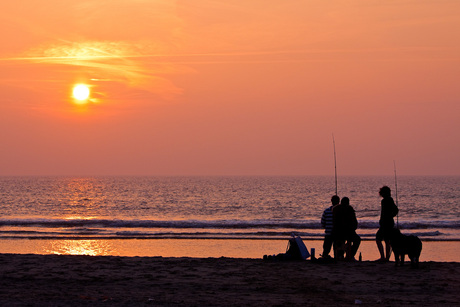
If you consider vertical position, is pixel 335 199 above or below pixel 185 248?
above

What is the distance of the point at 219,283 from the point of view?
33.6ft

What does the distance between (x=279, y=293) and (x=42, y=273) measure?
16.3 feet

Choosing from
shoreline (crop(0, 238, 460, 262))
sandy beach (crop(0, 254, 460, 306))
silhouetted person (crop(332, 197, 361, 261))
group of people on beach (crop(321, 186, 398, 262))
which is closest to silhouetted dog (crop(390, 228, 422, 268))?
sandy beach (crop(0, 254, 460, 306))

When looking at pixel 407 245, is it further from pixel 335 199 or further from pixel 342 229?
pixel 335 199

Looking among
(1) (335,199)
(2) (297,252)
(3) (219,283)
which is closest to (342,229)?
(1) (335,199)

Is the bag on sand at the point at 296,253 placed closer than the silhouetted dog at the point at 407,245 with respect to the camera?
No

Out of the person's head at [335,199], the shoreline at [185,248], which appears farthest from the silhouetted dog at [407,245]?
the shoreline at [185,248]

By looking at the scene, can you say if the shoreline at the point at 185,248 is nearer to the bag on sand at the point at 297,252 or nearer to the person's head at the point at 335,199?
the bag on sand at the point at 297,252

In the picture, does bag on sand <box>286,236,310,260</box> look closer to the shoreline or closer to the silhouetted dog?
the silhouetted dog

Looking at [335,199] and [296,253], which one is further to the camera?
[296,253]

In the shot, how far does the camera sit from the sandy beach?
8805mm

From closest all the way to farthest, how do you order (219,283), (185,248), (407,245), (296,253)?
1. (219,283)
2. (407,245)
3. (296,253)
4. (185,248)

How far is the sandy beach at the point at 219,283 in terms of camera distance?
8.80m

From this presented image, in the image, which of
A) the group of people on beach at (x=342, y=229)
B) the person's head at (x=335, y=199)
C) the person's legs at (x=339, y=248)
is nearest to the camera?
the person's head at (x=335, y=199)
